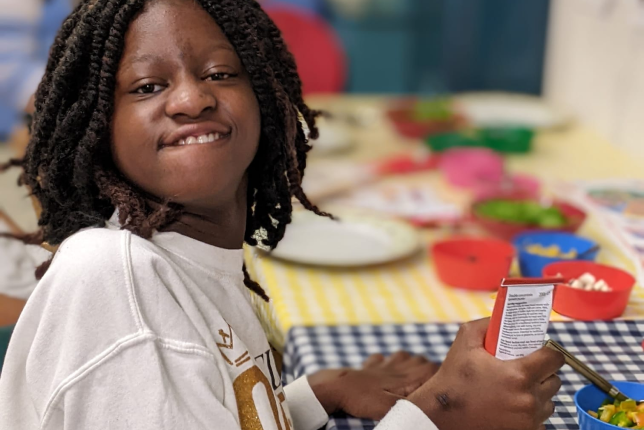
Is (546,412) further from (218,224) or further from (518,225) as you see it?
(518,225)

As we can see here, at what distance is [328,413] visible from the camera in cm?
97

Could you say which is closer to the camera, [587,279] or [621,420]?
[621,420]

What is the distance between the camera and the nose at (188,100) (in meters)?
0.76

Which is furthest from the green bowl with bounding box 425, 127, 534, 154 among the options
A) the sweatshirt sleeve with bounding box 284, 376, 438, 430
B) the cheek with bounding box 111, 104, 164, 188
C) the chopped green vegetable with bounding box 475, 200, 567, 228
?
the cheek with bounding box 111, 104, 164, 188

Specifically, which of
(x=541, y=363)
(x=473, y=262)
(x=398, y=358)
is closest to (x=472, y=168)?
(x=473, y=262)

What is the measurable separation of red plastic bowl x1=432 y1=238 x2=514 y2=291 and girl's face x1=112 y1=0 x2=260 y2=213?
59 cm

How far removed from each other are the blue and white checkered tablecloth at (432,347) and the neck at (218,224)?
0.85ft

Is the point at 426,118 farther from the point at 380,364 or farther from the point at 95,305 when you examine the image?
the point at 95,305

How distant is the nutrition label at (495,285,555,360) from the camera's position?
0.74 m

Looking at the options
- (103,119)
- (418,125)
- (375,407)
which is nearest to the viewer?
(103,119)

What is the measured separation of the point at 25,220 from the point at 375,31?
3.20 metres

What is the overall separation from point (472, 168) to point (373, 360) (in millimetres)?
1000

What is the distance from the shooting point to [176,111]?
29.8 inches

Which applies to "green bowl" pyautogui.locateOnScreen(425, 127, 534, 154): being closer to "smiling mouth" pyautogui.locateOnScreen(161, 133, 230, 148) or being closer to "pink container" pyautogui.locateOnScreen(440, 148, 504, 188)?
"pink container" pyautogui.locateOnScreen(440, 148, 504, 188)
